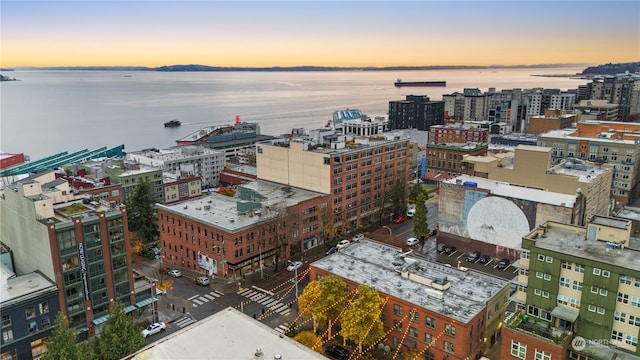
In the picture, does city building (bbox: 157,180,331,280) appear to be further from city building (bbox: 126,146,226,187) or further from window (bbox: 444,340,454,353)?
city building (bbox: 126,146,226,187)

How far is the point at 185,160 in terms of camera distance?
343 feet

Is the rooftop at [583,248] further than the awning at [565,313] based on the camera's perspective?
No

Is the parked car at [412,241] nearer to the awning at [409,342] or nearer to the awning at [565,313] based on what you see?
the awning at [409,342]

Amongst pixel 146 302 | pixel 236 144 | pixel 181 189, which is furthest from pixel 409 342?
pixel 236 144

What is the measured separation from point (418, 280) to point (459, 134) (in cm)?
9287

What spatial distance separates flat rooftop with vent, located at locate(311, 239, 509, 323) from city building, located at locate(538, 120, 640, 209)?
55.2 metres

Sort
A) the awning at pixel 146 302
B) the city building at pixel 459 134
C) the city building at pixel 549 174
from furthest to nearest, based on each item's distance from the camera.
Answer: the city building at pixel 459 134, the city building at pixel 549 174, the awning at pixel 146 302

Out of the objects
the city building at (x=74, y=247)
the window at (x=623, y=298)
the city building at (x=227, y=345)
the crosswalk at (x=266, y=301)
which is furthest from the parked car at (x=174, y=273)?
the window at (x=623, y=298)

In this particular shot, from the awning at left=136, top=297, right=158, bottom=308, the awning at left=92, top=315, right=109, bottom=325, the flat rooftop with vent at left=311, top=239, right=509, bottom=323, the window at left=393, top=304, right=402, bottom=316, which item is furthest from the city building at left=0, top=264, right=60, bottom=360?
the window at left=393, top=304, right=402, bottom=316

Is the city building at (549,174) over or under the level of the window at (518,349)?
over

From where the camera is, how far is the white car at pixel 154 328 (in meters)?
48.1

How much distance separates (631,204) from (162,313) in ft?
296

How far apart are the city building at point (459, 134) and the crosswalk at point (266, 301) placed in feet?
278

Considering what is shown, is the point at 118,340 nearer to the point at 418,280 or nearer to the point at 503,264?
the point at 418,280
